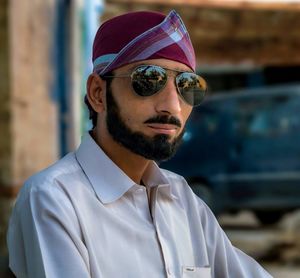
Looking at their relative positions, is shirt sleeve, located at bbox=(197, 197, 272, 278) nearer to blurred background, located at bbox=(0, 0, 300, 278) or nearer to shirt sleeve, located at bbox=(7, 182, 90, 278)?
shirt sleeve, located at bbox=(7, 182, 90, 278)

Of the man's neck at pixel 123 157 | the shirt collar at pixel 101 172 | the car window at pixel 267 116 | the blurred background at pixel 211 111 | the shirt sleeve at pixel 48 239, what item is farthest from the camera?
the car window at pixel 267 116

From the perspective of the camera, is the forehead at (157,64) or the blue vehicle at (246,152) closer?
the forehead at (157,64)

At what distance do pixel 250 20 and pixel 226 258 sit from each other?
6.51 metres

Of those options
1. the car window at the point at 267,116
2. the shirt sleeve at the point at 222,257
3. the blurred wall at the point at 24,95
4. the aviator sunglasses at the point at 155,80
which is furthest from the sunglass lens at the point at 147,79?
the car window at the point at 267,116

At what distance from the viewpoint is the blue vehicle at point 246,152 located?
851 centimetres

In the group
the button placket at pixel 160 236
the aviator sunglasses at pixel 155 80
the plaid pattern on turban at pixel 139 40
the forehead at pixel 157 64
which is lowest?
the button placket at pixel 160 236

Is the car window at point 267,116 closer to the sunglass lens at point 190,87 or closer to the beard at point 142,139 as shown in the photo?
the sunglass lens at point 190,87

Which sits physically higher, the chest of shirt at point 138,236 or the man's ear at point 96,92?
the man's ear at point 96,92

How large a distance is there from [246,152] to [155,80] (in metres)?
7.04

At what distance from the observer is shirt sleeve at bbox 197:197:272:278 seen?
6.26ft

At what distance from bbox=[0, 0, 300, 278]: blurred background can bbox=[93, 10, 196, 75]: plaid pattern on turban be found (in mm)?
A: 3434

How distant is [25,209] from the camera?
1581 millimetres

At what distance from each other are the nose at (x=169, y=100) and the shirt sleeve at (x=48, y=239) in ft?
1.06

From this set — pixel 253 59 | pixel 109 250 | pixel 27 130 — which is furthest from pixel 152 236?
pixel 253 59
